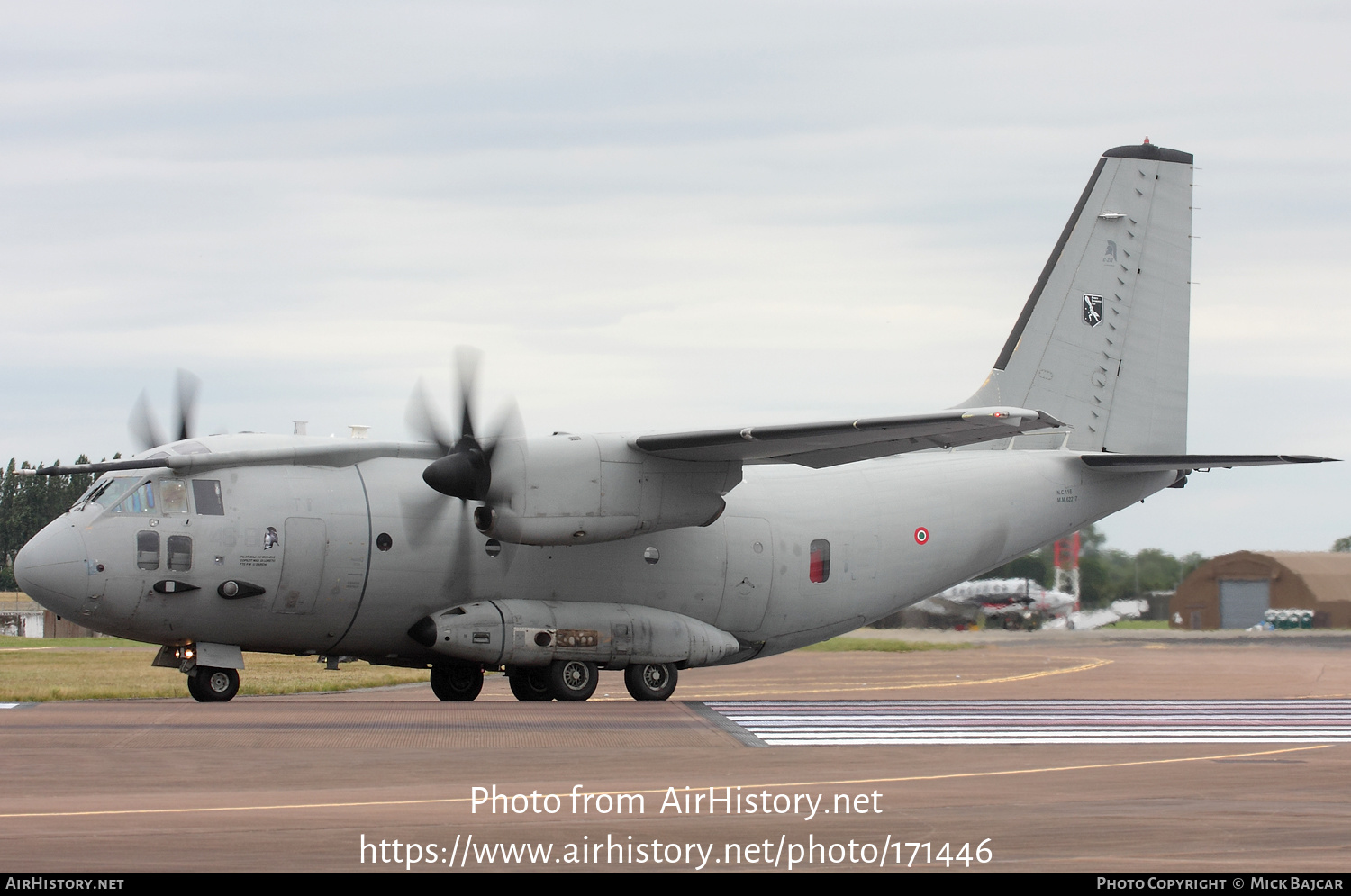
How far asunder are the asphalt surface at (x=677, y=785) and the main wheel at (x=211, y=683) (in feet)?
1.11

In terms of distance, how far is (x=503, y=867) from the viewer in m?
8.77

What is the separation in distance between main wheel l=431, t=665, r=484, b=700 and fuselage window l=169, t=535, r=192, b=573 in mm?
4975

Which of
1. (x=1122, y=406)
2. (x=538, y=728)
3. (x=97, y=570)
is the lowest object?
(x=538, y=728)

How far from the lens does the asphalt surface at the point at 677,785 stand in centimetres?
913

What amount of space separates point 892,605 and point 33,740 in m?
16.0

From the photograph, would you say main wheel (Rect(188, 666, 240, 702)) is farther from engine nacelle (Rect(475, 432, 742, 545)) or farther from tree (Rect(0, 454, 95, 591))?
tree (Rect(0, 454, 95, 591))

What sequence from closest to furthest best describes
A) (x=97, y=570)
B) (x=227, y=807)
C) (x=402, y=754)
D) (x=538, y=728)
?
(x=227, y=807), (x=402, y=754), (x=538, y=728), (x=97, y=570)

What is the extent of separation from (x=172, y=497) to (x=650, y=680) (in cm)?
825

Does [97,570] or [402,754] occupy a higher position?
[97,570]

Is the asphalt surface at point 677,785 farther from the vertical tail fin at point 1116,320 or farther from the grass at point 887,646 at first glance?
the grass at point 887,646

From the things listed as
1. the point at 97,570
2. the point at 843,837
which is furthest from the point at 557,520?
the point at 843,837

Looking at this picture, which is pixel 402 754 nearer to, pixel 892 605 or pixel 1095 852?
pixel 1095 852

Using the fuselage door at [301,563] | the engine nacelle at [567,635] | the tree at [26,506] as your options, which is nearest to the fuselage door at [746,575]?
the engine nacelle at [567,635]

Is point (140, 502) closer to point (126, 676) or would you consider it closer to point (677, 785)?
point (677, 785)
